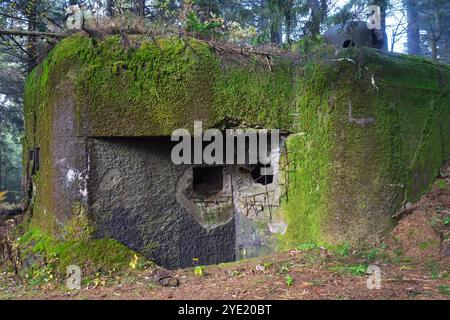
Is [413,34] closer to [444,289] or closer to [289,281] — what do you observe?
[444,289]

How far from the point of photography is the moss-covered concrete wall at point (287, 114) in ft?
16.6

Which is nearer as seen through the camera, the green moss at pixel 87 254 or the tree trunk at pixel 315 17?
the green moss at pixel 87 254

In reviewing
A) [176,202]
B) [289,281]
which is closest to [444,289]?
[289,281]

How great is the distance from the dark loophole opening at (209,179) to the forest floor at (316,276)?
1.73 m

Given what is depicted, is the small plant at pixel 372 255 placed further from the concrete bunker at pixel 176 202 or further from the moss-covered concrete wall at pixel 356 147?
the concrete bunker at pixel 176 202

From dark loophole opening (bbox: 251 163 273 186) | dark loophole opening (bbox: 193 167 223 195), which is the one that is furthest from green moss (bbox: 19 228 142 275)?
dark loophole opening (bbox: 251 163 273 186)

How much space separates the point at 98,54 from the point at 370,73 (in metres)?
3.89

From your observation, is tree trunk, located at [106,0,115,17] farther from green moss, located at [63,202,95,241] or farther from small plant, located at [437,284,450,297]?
small plant, located at [437,284,450,297]

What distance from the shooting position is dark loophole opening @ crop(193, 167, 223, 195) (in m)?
6.46

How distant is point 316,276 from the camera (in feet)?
13.8

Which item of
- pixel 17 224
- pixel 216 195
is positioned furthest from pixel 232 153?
pixel 17 224

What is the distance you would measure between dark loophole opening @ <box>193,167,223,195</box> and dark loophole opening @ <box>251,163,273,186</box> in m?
0.61

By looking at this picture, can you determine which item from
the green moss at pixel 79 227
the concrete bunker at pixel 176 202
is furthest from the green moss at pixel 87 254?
the concrete bunker at pixel 176 202

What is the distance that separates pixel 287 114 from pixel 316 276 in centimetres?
254
